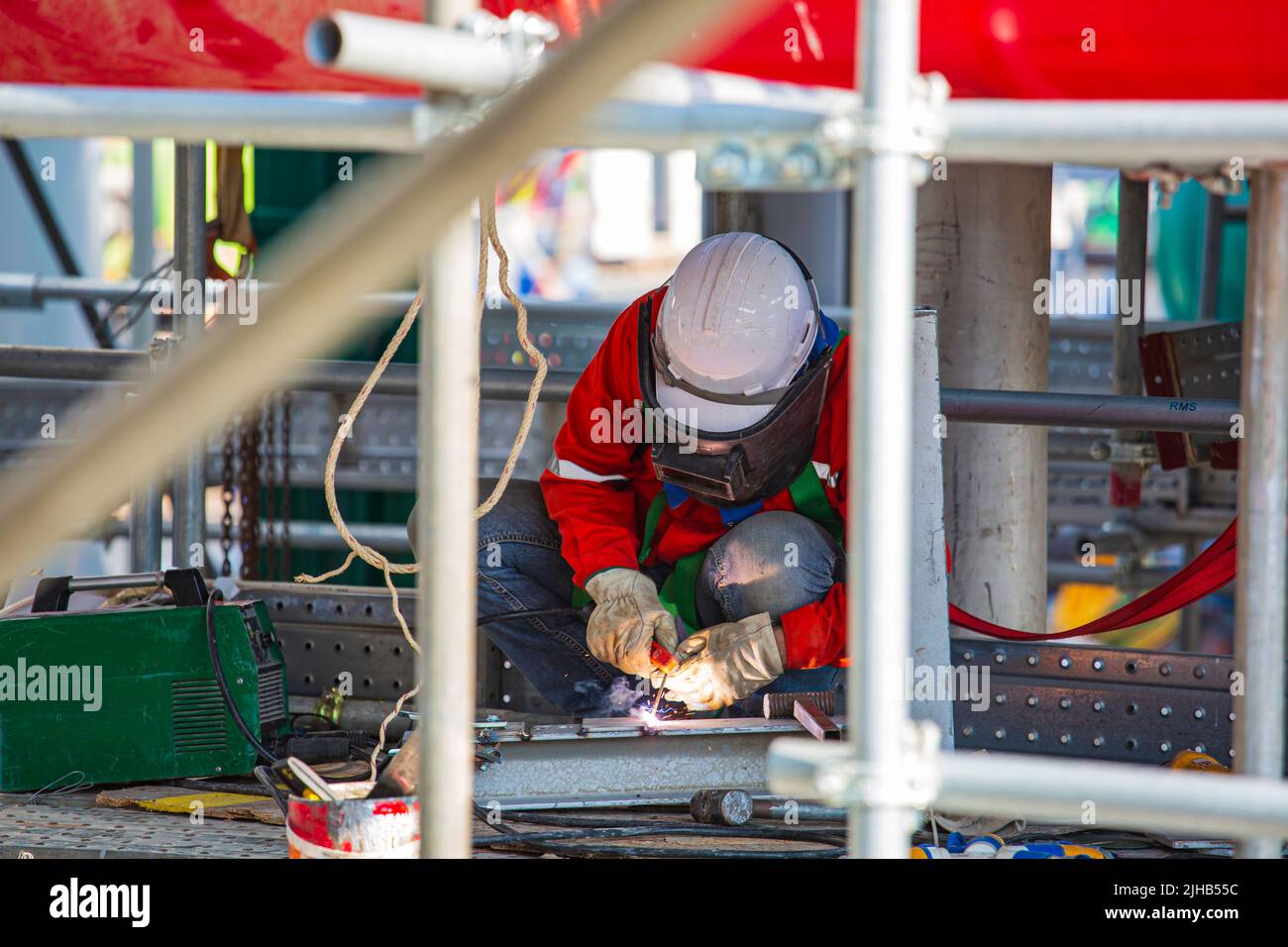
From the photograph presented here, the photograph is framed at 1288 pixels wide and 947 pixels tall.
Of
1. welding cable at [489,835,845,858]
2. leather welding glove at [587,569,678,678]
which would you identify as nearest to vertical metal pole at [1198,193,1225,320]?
leather welding glove at [587,569,678,678]

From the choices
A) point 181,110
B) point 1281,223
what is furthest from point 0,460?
point 1281,223

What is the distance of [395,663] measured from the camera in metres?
3.61

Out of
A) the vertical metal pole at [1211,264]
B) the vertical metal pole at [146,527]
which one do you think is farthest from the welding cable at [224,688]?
the vertical metal pole at [1211,264]

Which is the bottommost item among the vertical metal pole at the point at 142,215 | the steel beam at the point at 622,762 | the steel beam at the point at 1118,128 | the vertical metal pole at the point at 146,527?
the steel beam at the point at 622,762

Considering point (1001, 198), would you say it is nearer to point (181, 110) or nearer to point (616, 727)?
point (616, 727)

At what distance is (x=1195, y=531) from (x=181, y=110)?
5.26 m

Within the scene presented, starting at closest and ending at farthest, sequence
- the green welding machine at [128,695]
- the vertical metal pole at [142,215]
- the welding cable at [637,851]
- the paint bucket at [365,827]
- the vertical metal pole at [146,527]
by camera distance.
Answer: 1. the paint bucket at [365,827]
2. the welding cable at [637,851]
3. the green welding machine at [128,695]
4. the vertical metal pole at [146,527]
5. the vertical metal pole at [142,215]

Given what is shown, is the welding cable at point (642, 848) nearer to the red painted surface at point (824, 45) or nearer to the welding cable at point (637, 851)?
the welding cable at point (637, 851)

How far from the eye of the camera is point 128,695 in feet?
9.86

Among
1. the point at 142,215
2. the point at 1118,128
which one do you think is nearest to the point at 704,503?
the point at 1118,128

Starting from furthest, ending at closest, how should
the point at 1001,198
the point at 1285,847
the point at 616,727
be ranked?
the point at 1001,198 < the point at 616,727 < the point at 1285,847

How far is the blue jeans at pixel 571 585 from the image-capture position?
3223mm

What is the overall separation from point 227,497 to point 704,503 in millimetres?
1841

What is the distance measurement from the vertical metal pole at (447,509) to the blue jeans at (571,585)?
187 cm
